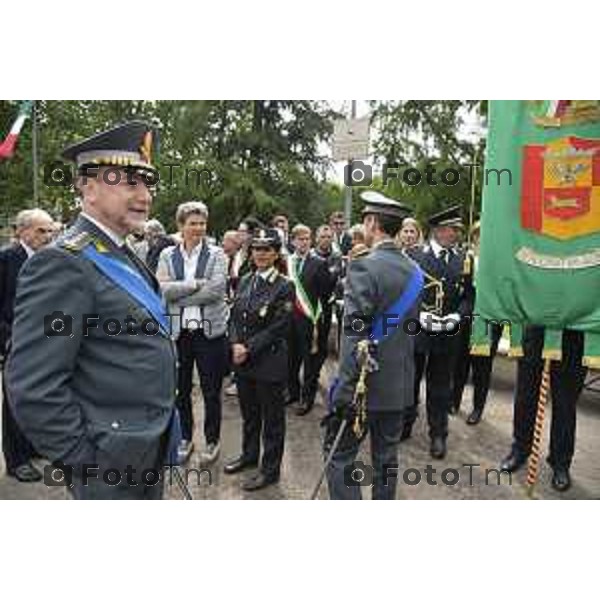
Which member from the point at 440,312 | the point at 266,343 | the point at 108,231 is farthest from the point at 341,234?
the point at 108,231

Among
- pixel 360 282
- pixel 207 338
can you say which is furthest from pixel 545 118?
pixel 207 338

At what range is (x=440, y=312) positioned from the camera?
5215 millimetres

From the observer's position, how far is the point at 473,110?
10.1 metres

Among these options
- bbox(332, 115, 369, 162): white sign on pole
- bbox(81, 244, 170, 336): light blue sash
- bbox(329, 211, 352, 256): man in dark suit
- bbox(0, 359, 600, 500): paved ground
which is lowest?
bbox(0, 359, 600, 500): paved ground

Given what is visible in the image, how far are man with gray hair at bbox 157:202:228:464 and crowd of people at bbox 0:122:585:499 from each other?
0.4 inches

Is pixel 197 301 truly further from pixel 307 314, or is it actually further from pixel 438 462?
pixel 438 462

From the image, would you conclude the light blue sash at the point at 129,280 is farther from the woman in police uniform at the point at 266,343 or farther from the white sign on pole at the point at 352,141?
the white sign on pole at the point at 352,141

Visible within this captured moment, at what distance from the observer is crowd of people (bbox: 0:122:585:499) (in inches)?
77.0

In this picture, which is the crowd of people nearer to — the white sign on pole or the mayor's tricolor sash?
the mayor's tricolor sash

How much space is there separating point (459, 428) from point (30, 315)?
4.48 meters

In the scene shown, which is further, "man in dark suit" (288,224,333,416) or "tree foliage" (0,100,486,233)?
"tree foliage" (0,100,486,233)

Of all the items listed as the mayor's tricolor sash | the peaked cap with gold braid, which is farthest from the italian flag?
the peaked cap with gold braid

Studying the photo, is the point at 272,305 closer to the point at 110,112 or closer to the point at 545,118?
the point at 545,118

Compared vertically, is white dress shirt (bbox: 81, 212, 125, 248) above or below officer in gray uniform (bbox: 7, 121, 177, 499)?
above
